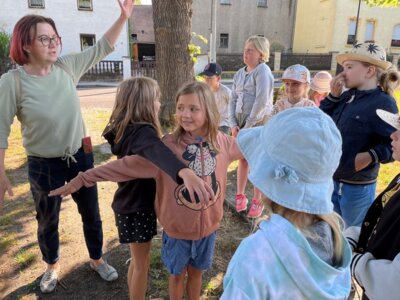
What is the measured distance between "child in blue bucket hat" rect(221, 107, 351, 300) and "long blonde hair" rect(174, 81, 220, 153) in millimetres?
923

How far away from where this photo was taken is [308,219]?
47.8 inches

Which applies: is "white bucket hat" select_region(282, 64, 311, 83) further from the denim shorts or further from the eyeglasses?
the eyeglasses

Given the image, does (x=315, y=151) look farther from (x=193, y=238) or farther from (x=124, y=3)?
(x=124, y=3)

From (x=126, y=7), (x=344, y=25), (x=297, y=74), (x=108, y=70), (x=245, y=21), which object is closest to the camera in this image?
(x=126, y=7)

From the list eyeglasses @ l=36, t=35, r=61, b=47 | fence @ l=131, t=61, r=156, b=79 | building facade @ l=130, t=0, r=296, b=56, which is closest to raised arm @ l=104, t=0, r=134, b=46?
eyeglasses @ l=36, t=35, r=61, b=47

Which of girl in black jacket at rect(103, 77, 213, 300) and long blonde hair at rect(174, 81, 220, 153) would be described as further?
long blonde hair at rect(174, 81, 220, 153)

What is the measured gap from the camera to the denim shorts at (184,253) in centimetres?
213

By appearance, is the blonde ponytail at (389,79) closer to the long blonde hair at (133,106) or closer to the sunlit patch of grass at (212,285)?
the long blonde hair at (133,106)

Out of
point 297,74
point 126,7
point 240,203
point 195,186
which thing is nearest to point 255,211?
point 240,203

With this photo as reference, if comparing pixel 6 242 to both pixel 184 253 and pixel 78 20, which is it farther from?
pixel 78 20

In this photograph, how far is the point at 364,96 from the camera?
246 centimetres

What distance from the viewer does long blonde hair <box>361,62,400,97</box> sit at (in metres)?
2.41

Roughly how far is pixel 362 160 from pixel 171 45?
4.54m

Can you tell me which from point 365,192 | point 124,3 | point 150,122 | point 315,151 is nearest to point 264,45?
point 124,3
